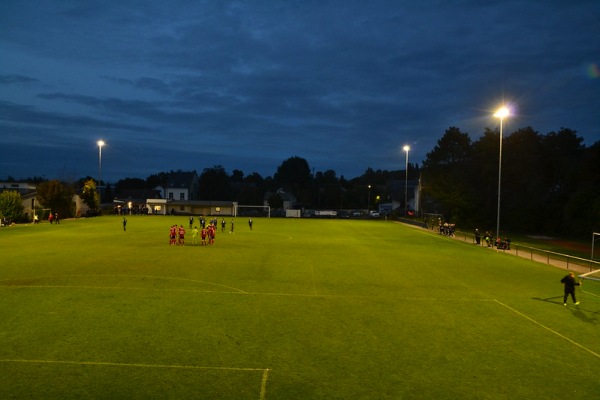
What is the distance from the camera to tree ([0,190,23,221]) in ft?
176

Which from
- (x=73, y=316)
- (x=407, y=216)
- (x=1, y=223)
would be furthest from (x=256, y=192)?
(x=73, y=316)

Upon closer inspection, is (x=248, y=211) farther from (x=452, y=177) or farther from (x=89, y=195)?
(x=452, y=177)

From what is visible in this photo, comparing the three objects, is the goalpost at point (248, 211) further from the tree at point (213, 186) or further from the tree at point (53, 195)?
the tree at point (53, 195)

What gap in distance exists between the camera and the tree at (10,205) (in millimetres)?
53500

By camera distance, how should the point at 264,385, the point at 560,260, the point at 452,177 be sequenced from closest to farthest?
the point at 264,385 < the point at 560,260 < the point at 452,177

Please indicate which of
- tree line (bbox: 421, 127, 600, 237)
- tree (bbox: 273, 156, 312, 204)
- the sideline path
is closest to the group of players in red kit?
the sideline path

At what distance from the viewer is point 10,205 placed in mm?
54406

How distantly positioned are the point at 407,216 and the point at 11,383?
83.9m

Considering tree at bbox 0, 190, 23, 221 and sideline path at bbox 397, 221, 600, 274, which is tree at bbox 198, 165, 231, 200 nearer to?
tree at bbox 0, 190, 23, 221

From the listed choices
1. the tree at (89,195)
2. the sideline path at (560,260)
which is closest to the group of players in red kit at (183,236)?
the sideline path at (560,260)

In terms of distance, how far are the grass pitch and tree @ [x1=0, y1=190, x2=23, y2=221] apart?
33466mm

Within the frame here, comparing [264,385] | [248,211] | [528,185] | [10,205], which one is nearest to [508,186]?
[528,185]

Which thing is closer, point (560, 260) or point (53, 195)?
point (560, 260)

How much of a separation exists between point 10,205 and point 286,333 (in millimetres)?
53809
